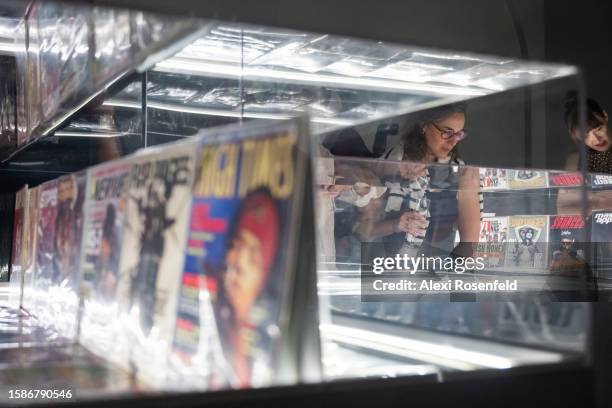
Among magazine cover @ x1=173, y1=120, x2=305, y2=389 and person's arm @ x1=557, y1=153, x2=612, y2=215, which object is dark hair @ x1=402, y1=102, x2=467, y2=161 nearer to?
person's arm @ x1=557, y1=153, x2=612, y2=215

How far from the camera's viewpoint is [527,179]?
180 cm

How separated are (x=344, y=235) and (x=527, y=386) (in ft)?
1.64

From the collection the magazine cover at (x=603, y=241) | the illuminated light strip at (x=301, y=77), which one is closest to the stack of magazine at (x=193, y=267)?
the illuminated light strip at (x=301, y=77)

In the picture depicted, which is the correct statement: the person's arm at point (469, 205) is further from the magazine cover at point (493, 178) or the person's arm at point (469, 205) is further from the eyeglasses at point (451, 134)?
the eyeglasses at point (451, 134)

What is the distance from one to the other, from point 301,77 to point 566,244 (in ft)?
3.30

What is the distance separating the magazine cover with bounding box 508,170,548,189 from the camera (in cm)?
170

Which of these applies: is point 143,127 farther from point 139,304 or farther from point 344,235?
point 344,235

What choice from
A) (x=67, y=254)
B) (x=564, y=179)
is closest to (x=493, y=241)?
(x=564, y=179)

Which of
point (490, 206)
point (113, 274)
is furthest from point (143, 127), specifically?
point (490, 206)

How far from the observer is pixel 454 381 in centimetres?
107

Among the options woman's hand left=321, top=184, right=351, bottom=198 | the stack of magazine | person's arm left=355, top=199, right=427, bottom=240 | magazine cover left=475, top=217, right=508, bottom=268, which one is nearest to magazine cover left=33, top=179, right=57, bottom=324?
the stack of magazine

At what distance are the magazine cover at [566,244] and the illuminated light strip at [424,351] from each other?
38 cm

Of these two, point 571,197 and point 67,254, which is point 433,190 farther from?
point 67,254

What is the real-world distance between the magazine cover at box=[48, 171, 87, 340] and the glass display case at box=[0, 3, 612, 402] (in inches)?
1.5
